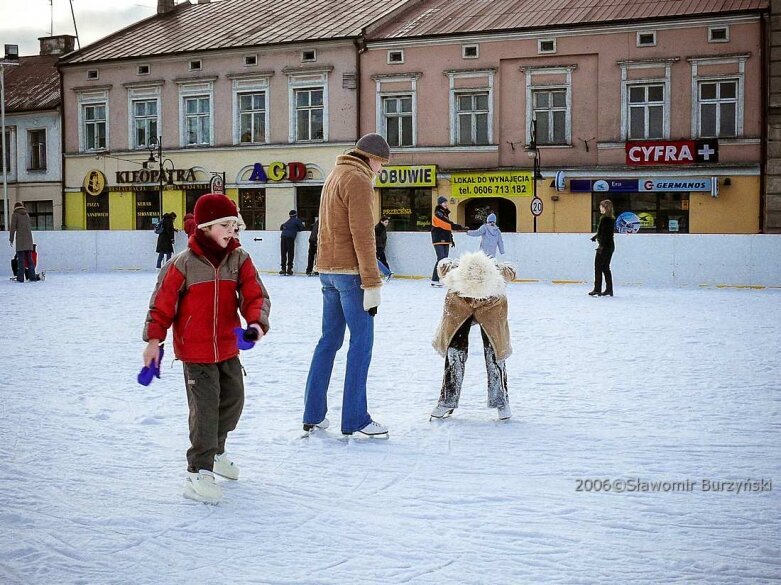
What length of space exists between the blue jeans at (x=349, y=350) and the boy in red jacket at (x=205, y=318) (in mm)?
948

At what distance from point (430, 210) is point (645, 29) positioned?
25.7 feet

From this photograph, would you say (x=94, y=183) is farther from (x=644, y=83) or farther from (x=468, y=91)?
(x=644, y=83)

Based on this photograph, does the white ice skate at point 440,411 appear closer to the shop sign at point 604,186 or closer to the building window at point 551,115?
the shop sign at point 604,186

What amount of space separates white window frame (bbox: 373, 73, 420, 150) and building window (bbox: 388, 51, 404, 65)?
43 cm

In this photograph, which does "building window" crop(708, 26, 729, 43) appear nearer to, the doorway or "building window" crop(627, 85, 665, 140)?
"building window" crop(627, 85, 665, 140)

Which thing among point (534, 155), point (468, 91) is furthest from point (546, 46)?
point (534, 155)

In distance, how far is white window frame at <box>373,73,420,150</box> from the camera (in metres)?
30.6

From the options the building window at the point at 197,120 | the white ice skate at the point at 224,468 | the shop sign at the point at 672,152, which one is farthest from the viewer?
the building window at the point at 197,120

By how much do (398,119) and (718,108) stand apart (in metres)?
9.22

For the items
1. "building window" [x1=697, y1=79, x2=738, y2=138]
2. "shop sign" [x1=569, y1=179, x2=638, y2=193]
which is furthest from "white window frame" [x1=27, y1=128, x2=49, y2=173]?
"building window" [x1=697, y1=79, x2=738, y2=138]

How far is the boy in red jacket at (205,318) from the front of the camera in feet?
15.0

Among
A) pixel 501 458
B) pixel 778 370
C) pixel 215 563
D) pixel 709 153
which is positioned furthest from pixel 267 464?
pixel 709 153

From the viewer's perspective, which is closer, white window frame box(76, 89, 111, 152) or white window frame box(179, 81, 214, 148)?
white window frame box(179, 81, 214, 148)

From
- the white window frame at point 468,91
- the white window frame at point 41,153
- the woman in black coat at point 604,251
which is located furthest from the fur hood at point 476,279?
the white window frame at point 41,153
